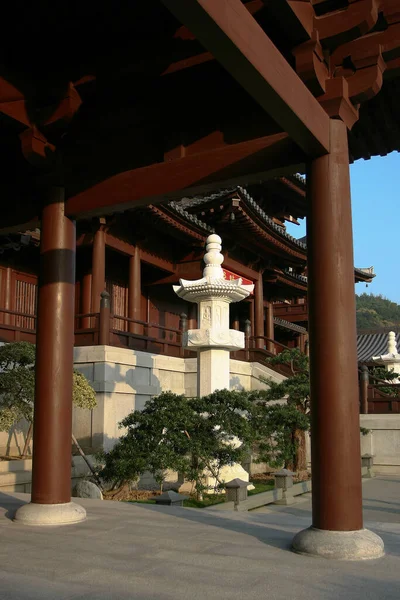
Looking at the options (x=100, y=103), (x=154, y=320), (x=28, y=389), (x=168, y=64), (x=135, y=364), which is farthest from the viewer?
(x=154, y=320)

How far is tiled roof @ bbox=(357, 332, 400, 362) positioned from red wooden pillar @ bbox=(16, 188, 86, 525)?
1340 inches

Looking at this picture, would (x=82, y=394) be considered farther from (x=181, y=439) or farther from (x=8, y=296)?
(x=8, y=296)

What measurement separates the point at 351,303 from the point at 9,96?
10.4ft

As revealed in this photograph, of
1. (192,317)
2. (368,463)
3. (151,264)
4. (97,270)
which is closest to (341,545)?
(97,270)

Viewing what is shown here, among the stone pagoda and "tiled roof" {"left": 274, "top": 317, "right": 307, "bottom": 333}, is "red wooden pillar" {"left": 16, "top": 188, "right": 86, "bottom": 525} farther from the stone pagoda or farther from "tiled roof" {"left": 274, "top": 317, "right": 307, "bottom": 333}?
"tiled roof" {"left": 274, "top": 317, "right": 307, "bottom": 333}

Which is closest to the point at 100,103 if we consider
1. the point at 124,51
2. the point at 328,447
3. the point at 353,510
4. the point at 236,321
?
the point at 124,51

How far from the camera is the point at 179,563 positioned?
413 cm

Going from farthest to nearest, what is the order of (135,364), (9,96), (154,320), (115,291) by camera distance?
(154,320), (115,291), (135,364), (9,96)

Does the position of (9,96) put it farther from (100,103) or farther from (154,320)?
(154,320)

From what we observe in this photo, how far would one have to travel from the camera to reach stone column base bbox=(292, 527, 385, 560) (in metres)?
4.18

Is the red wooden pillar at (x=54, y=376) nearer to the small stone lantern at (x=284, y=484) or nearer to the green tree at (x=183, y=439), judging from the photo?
the green tree at (x=183, y=439)

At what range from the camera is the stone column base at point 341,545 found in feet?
13.7

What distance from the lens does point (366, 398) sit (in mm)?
19062

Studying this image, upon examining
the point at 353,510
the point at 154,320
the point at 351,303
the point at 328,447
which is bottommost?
the point at 353,510
